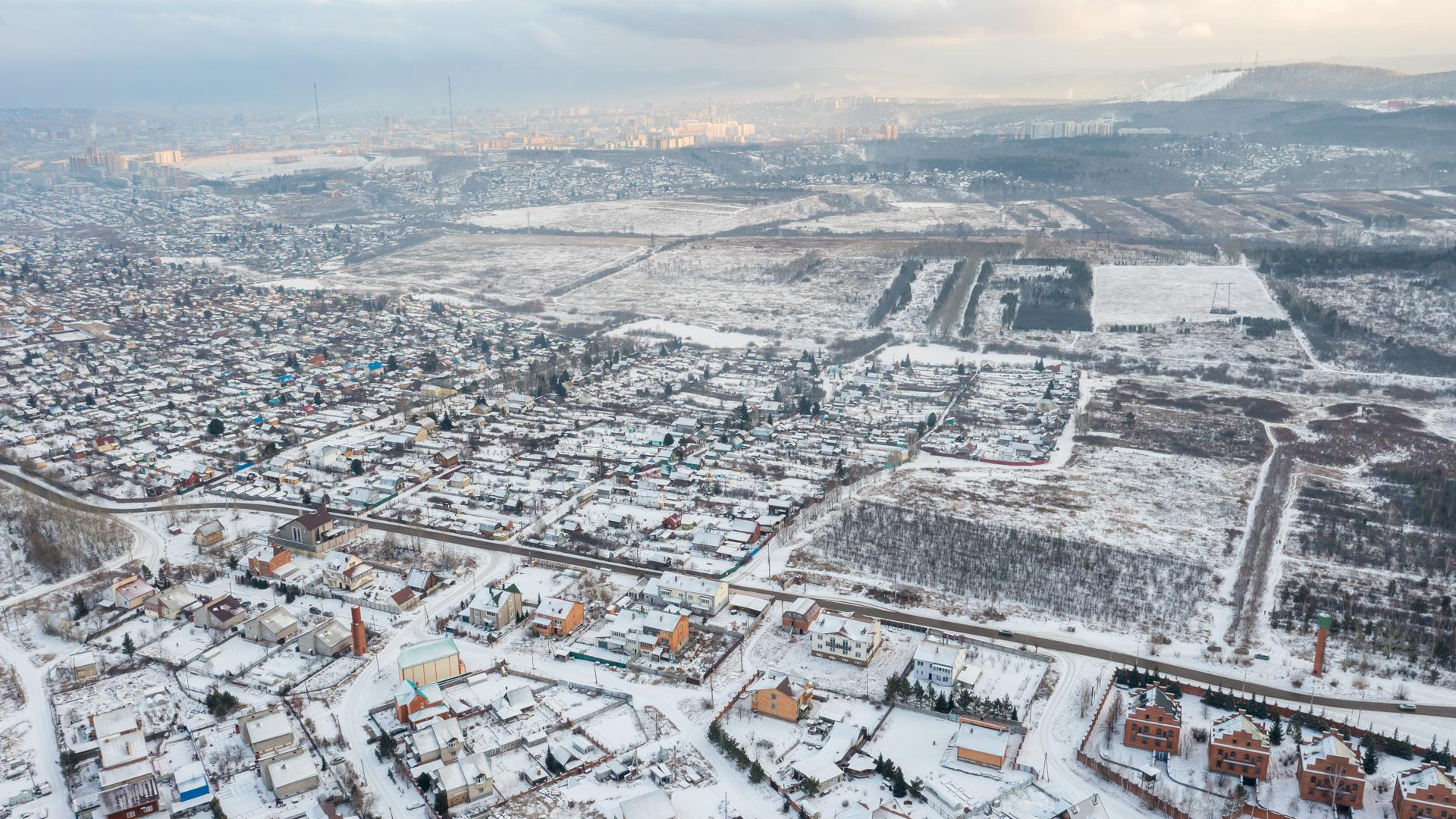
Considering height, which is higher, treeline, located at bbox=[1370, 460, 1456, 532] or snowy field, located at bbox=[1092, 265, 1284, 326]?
snowy field, located at bbox=[1092, 265, 1284, 326]

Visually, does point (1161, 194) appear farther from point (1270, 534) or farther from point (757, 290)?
point (1270, 534)

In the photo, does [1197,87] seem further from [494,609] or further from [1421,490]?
[494,609]

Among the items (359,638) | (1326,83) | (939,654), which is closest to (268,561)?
(359,638)

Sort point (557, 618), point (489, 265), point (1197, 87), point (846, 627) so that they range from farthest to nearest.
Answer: point (1197, 87) < point (489, 265) < point (557, 618) < point (846, 627)

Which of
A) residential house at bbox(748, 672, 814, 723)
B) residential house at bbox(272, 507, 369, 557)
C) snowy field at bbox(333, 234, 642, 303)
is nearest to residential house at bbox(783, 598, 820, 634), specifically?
residential house at bbox(748, 672, 814, 723)

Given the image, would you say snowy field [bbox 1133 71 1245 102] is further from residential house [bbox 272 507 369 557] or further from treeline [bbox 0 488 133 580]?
treeline [bbox 0 488 133 580]
